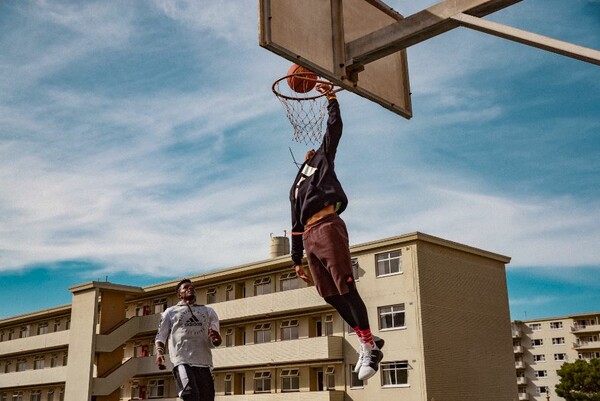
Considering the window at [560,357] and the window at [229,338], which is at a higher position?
the window at [560,357]

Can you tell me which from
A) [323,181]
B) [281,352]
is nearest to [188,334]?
[323,181]

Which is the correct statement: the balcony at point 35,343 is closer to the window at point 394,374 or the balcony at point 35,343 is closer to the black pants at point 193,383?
the window at point 394,374

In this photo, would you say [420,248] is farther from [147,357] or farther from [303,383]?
[147,357]

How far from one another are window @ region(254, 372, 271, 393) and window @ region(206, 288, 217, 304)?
300 inches

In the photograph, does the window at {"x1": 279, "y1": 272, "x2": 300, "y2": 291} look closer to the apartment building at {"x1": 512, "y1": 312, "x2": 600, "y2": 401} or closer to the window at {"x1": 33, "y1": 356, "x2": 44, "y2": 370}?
the window at {"x1": 33, "y1": 356, "x2": 44, "y2": 370}

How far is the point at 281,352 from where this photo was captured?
44781 mm

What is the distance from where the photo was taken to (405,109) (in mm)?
9148

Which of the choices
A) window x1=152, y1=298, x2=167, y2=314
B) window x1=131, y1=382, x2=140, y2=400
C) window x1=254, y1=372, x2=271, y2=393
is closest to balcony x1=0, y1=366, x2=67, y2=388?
window x1=131, y1=382, x2=140, y2=400

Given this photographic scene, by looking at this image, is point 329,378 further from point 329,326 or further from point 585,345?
point 585,345

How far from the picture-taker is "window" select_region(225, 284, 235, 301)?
5172 cm

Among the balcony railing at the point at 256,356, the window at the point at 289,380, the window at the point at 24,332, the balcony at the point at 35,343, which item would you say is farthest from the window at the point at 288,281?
the window at the point at 24,332

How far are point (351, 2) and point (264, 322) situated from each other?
41.6 metres

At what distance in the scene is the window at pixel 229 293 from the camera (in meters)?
51.7

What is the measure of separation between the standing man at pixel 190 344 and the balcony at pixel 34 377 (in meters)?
52.9
